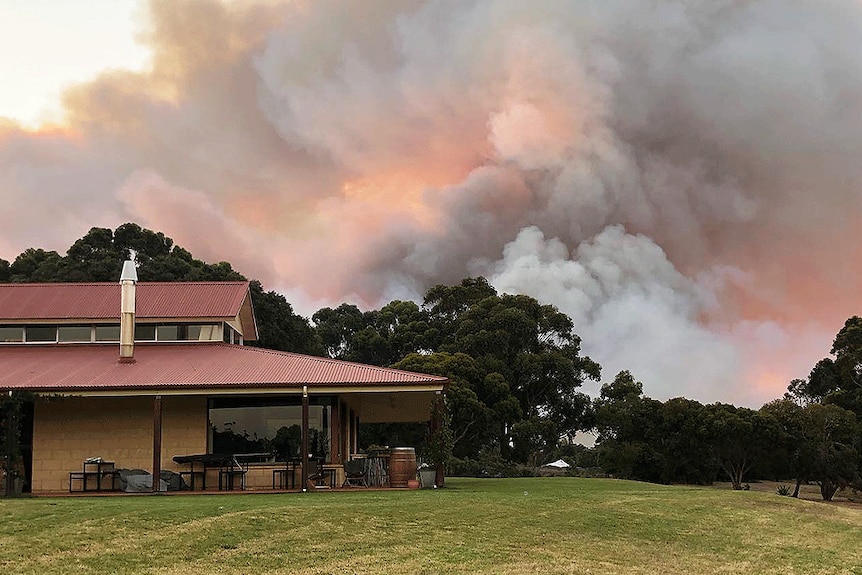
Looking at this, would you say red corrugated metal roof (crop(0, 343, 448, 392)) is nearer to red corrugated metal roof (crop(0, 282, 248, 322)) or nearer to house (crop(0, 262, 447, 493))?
house (crop(0, 262, 447, 493))

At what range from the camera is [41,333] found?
97.1 ft

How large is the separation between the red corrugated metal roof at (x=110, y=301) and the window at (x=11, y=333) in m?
0.33

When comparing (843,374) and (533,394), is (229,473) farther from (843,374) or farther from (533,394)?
(843,374)

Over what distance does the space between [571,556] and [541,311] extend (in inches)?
1582

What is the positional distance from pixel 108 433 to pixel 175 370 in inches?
89.3

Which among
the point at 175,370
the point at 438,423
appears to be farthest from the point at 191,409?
the point at 438,423

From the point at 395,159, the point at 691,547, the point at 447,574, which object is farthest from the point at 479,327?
the point at 447,574

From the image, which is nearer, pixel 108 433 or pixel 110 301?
pixel 108 433

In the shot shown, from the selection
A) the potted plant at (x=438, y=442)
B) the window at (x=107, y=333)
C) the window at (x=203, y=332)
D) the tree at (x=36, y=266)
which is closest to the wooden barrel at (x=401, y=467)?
the potted plant at (x=438, y=442)

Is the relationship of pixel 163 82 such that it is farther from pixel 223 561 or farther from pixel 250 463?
pixel 223 561

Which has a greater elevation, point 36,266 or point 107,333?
point 36,266

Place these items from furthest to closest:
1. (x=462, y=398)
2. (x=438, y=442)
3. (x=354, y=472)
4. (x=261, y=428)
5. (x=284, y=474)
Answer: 1. (x=462, y=398)
2. (x=261, y=428)
3. (x=284, y=474)
4. (x=354, y=472)
5. (x=438, y=442)

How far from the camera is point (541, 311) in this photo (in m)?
54.8

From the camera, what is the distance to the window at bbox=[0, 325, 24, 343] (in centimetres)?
2958
